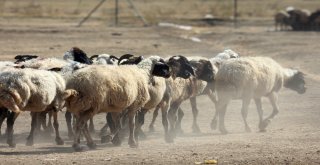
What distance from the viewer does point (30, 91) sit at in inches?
556

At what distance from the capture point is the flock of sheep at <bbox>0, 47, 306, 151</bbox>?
1412 cm

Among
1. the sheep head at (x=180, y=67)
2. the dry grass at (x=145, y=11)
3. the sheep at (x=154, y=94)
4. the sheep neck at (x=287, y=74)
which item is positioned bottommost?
the dry grass at (x=145, y=11)

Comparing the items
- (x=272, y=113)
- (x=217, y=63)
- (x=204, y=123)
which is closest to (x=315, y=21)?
(x=217, y=63)

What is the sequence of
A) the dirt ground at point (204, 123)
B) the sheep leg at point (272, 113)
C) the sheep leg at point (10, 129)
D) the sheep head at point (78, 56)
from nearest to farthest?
the dirt ground at point (204, 123) → the sheep leg at point (10, 129) → the sheep leg at point (272, 113) → the sheep head at point (78, 56)

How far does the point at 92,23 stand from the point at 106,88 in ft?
121

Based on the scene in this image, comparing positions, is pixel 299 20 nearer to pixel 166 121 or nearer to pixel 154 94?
pixel 166 121

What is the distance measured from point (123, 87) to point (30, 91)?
152 centimetres

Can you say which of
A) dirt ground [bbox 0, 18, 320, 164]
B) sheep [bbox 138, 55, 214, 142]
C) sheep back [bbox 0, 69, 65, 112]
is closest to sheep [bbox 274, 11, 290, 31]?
dirt ground [bbox 0, 18, 320, 164]

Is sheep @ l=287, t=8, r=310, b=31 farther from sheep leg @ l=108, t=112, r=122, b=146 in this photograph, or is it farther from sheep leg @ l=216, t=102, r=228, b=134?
sheep leg @ l=108, t=112, r=122, b=146

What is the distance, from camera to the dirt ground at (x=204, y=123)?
13.2 metres

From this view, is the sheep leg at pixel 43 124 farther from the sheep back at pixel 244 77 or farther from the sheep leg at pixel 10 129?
the sheep back at pixel 244 77

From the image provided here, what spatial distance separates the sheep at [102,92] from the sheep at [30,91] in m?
0.27

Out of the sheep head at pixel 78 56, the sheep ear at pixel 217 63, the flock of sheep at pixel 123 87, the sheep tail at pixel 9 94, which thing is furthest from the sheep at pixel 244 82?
the sheep tail at pixel 9 94

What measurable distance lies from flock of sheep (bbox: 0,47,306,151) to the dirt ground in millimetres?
392
